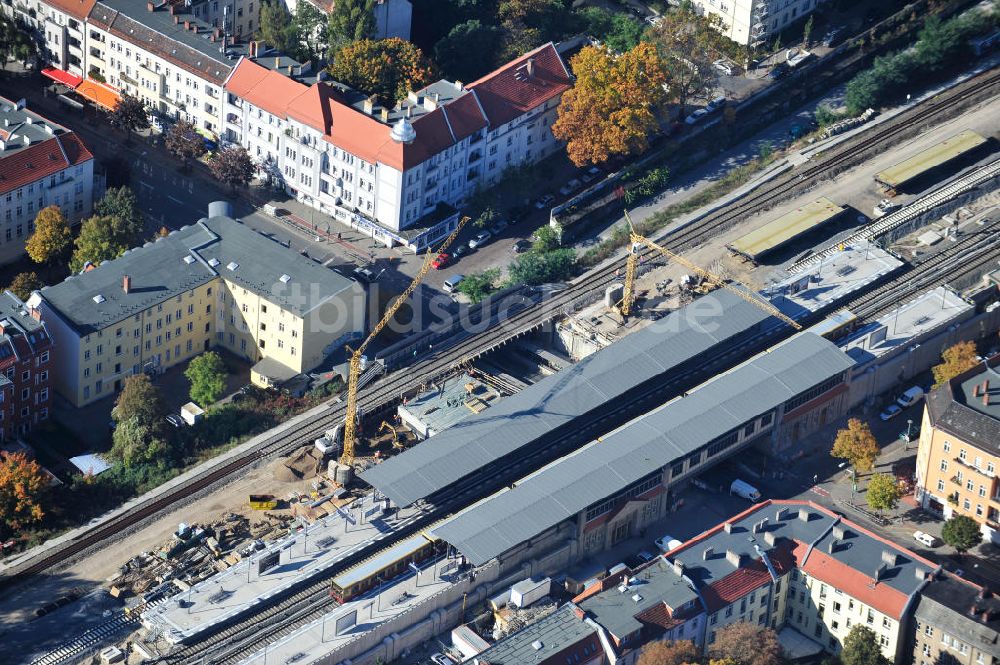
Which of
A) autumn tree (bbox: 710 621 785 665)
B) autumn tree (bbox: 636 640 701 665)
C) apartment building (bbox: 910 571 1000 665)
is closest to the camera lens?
autumn tree (bbox: 636 640 701 665)

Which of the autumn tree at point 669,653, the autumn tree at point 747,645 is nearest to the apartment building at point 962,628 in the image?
the autumn tree at point 747,645

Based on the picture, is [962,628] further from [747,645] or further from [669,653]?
[669,653]

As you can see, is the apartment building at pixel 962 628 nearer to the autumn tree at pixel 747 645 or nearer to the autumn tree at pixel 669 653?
the autumn tree at pixel 747 645

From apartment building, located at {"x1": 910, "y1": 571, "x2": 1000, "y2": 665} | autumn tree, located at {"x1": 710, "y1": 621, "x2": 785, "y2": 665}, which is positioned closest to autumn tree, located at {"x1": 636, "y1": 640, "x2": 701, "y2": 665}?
autumn tree, located at {"x1": 710, "y1": 621, "x2": 785, "y2": 665}

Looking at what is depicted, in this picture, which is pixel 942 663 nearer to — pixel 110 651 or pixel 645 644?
pixel 645 644

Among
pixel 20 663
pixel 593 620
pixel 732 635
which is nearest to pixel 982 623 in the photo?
pixel 732 635

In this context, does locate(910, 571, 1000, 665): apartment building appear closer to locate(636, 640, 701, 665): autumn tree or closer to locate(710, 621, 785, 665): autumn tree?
locate(710, 621, 785, 665): autumn tree
